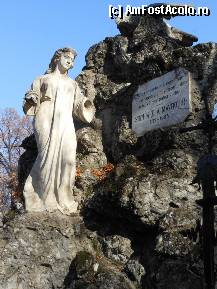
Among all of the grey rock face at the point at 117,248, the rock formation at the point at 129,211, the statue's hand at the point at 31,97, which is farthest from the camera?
the statue's hand at the point at 31,97

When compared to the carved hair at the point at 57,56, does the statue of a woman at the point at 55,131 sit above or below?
below

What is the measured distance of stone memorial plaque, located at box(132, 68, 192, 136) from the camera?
8070mm

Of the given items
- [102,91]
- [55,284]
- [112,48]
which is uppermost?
[112,48]

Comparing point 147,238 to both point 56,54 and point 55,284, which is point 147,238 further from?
point 56,54

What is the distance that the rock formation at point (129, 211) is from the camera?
6.48 meters

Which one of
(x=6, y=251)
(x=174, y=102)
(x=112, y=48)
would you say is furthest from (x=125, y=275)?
(x=112, y=48)

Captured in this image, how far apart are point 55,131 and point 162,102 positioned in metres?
1.69

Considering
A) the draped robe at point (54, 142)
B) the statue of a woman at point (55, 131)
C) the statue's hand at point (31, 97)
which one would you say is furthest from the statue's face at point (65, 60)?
the statue's hand at point (31, 97)

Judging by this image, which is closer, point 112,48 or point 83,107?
point 83,107

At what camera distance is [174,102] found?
822 centimetres

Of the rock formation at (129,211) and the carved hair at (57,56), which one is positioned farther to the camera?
the carved hair at (57,56)

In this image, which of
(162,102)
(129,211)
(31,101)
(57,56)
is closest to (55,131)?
(31,101)

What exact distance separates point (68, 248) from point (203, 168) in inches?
134

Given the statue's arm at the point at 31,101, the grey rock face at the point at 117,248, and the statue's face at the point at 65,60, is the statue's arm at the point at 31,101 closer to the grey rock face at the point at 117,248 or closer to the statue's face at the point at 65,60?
the statue's face at the point at 65,60
